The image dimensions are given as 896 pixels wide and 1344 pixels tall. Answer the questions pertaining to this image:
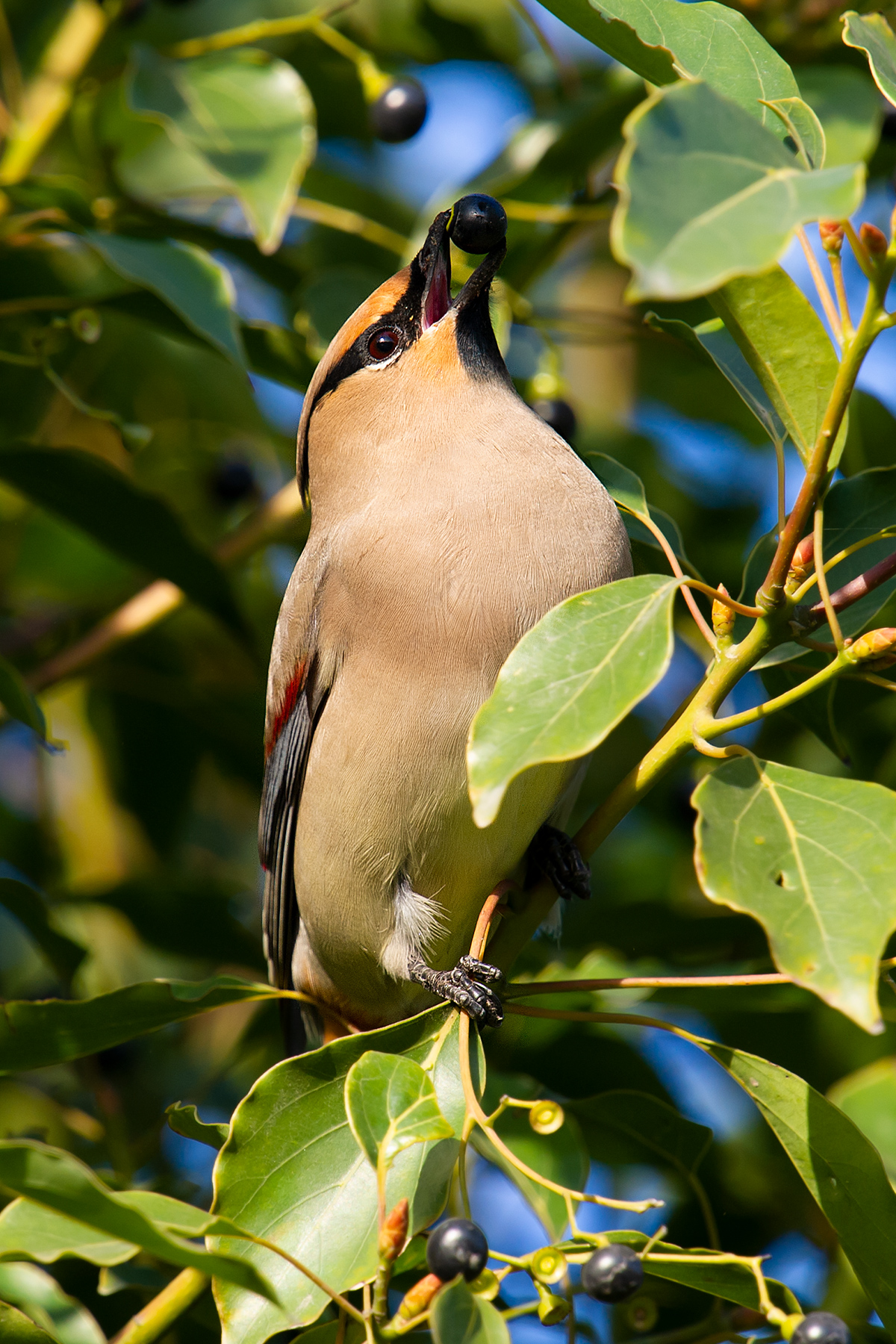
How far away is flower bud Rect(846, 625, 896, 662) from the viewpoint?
2.35 metres

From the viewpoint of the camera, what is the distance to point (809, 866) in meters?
2.26

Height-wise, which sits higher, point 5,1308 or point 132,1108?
point 5,1308

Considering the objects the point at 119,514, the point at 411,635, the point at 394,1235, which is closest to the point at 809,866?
the point at 394,1235

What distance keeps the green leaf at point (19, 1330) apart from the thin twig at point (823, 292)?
241cm

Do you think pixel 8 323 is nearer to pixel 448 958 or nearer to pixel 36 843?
pixel 36 843

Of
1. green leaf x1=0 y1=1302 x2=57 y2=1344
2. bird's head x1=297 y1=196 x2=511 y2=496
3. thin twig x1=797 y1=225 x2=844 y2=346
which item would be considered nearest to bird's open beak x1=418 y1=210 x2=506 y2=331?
bird's head x1=297 y1=196 x2=511 y2=496

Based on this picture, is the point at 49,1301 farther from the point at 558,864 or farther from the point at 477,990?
the point at 558,864

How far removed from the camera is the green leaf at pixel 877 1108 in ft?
11.5

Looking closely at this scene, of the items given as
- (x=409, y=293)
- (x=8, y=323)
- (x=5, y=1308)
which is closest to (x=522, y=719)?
(x=5, y=1308)

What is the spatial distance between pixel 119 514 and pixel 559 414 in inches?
58.0

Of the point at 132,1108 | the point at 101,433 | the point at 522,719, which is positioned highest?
the point at 522,719

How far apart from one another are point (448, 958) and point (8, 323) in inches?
101

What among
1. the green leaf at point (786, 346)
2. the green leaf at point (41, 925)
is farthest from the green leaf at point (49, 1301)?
the green leaf at point (786, 346)

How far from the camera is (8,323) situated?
181 inches
